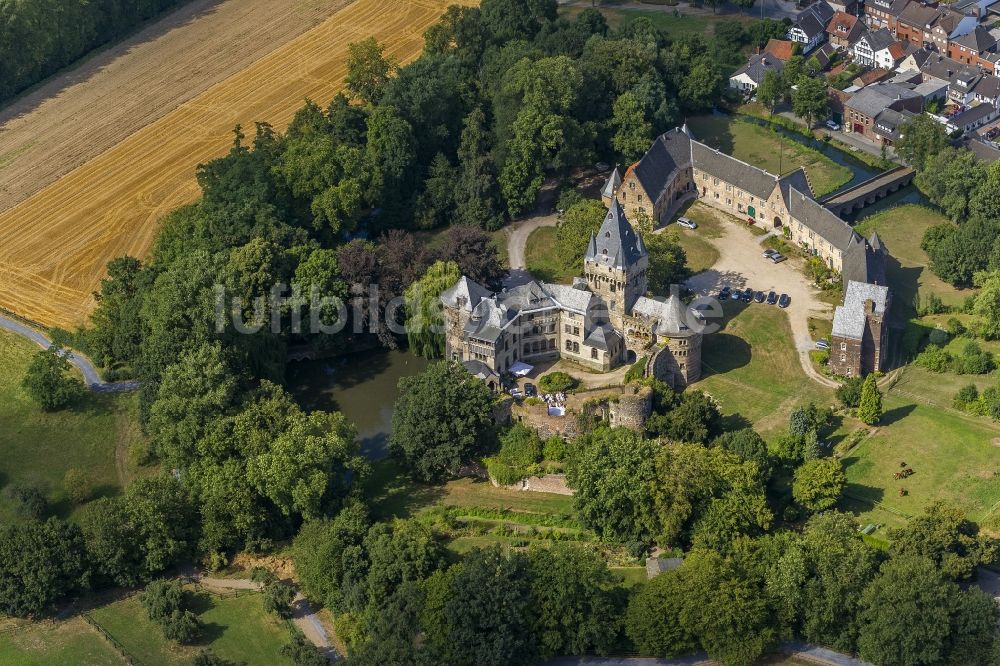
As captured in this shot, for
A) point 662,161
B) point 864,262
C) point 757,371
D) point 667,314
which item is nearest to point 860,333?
point 757,371

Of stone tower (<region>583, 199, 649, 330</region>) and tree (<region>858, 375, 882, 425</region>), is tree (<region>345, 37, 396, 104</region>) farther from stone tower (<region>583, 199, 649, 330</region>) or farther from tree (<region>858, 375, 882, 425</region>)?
tree (<region>858, 375, 882, 425</region>)

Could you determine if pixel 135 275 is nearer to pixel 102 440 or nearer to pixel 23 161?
pixel 102 440

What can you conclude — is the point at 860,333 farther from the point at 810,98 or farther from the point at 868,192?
the point at 810,98

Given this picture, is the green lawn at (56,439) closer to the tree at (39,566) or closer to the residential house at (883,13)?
the tree at (39,566)

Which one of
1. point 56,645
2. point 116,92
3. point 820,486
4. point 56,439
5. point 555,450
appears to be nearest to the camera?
point 56,645

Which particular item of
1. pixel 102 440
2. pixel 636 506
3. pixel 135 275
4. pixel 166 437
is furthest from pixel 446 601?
pixel 135 275
